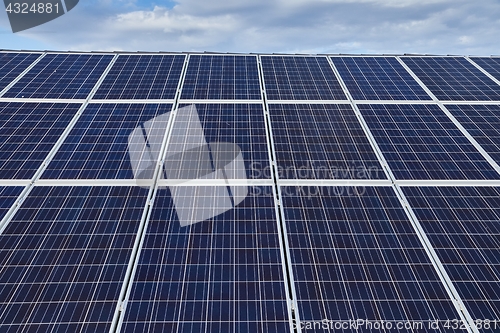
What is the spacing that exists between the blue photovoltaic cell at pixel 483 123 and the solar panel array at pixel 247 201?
13 centimetres

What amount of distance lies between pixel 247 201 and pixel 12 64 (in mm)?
24946

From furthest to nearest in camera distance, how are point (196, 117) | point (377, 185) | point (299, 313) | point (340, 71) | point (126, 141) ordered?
point (340, 71), point (196, 117), point (126, 141), point (377, 185), point (299, 313)

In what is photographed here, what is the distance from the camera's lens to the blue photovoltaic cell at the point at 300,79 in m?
22.1

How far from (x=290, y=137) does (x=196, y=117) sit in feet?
21.6

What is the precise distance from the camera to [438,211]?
14594 millimetres

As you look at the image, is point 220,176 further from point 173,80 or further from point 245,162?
point 173,80

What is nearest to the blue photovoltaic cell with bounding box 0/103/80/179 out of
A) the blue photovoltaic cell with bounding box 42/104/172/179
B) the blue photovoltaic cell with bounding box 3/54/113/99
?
the blue photovoltaic cell with bounding box 42/104/172/179

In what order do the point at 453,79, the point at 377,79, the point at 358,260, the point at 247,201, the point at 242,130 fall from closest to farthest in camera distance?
1. the point at 358,260
2. the point at 247,201
3. the point at 242,130
4. the point at 377,79
5. the point at 453,79

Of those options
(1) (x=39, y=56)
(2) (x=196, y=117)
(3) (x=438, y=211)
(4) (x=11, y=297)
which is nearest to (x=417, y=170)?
(3) (x=438, y=211)

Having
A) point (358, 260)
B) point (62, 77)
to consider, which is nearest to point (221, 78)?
point (62, 77)

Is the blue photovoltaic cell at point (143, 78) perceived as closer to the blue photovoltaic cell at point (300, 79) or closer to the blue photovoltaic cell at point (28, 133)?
the blue photovoltaic cell at point (28, 133)

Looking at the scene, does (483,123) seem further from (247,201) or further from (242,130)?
(247,201)

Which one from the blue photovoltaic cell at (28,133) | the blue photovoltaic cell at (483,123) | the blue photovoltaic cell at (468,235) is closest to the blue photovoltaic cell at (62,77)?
the blue photovoltaic cell at (28,133)

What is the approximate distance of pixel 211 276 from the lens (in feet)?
38.7
